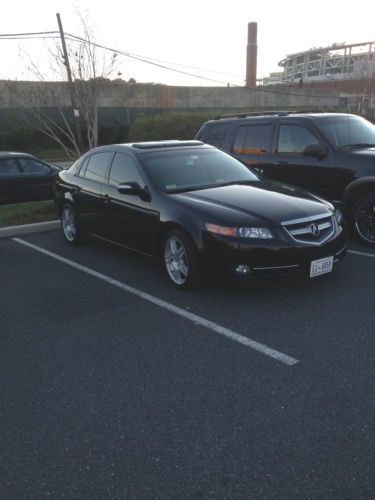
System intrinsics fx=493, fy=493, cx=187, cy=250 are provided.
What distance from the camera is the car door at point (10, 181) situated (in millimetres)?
11438

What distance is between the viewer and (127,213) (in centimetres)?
624

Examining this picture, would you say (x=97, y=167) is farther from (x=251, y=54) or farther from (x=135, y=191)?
(x=251, y=54)

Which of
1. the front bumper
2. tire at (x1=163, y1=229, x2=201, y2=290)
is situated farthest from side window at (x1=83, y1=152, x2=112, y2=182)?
the front bumper

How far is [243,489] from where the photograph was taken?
8.33 ft

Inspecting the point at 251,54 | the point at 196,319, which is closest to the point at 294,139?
the point at 196,319

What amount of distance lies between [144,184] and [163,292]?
137 centimetres

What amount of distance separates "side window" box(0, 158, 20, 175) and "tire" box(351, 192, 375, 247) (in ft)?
26.3

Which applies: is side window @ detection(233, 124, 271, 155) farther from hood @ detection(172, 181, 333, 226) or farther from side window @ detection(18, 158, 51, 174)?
side window @ detection(18, 158, 51, 174)

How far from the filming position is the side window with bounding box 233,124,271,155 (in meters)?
8.16

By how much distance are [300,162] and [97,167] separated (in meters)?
3.13

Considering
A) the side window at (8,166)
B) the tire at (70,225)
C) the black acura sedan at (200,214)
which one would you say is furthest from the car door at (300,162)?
the side window at (8,166)

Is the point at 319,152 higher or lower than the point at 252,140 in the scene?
lower

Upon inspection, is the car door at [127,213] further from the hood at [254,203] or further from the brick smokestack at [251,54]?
the brick smokestack at [251,54]

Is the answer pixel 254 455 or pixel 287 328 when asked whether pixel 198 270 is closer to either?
pixel 287 328
